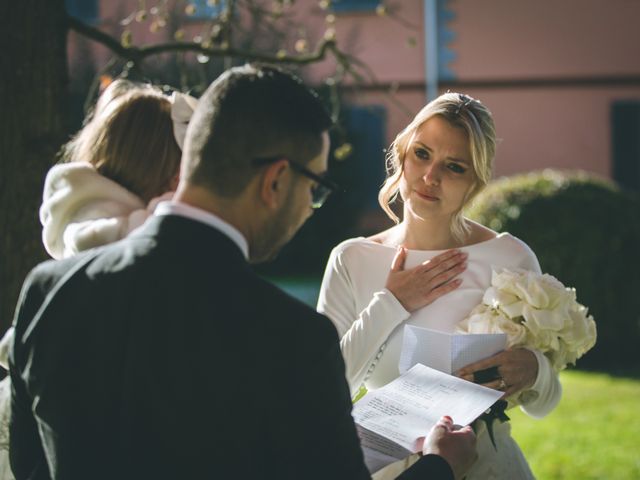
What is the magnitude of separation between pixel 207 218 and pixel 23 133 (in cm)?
224

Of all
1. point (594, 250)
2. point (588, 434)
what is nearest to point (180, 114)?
point (588, 434)

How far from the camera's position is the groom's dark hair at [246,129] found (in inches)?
70.2

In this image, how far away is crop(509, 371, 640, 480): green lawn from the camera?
17.9 ft

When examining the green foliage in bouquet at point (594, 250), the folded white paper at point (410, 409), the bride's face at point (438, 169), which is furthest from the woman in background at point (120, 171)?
the green foliage in bouquet at point (594, 250)

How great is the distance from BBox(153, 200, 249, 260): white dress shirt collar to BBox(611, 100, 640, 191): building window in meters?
15.0

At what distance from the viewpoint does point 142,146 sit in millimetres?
2418

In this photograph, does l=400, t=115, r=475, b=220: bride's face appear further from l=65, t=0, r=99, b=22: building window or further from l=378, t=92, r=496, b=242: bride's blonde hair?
l=65, t=0, r=99, b=22: building window

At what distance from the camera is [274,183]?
5.97 ft

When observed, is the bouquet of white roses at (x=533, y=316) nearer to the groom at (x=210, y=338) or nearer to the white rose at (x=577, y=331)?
the white rose at (x=577, y=331)

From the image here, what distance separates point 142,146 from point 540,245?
6.70 m

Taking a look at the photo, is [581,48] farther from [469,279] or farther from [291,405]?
[291,405]

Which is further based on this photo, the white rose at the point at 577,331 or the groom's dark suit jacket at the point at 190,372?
the white rose at the point at 577,331

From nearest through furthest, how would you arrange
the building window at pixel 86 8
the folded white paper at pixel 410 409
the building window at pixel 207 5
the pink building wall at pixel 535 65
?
the folded white paper at pixel 410 409
the building window at pixel 207 5
the pink building wall at pixel 535 65
the building window at pixel 86 8

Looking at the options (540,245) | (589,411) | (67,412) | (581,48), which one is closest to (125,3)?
(581,48)
